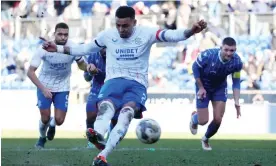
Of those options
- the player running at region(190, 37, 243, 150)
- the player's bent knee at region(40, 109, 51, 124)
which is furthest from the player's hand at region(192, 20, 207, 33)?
the player's bent knee at region(40, 109, 51, 124)

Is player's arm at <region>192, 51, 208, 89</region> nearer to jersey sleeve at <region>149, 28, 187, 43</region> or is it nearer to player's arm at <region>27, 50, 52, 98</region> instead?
player's arm at <region>27, 50, 52, 98</region>

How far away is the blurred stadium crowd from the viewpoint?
77.2 ft

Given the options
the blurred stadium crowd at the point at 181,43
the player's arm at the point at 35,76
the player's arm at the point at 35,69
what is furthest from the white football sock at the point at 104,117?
the blurred stadium crowd at the point at 181,43

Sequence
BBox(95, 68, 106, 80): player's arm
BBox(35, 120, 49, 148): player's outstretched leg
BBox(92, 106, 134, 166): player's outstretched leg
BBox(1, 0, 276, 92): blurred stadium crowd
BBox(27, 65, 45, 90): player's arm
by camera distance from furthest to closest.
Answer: BBox(1, 0, 276, 92): blurred stadium crowd, BBox(35, 120, 49, 148): player's outstretched leg, BBox(95, 68, 106, 80): player's arm, BBox(27, 65, 45, 90): player's arm, BBox(92, 106, 134, 166): player's outstretched leg

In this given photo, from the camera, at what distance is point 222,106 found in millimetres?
14086

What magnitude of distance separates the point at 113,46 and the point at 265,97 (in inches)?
492

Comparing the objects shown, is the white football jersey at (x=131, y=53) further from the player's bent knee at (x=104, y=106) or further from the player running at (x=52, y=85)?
the player running at (x=52, y=85)

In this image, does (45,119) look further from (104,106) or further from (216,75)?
(104,106)

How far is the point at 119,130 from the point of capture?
8.80m

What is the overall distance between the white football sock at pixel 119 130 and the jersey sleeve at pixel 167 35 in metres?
0.96

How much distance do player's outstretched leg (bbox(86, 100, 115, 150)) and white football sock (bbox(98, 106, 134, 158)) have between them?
0.12 meters

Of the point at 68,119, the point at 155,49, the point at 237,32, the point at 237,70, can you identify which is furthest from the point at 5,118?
the point at 237,70

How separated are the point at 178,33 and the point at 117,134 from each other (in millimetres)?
1372

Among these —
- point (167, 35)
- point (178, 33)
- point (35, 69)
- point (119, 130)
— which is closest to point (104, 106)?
point (119, 130)
